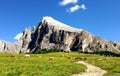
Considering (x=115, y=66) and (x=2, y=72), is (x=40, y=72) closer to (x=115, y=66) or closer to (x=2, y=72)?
→ (x=2, y=72)

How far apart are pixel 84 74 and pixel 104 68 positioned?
1343 cm

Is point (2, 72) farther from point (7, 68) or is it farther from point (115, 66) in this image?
point (115, 66)

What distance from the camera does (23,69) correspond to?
47938mm

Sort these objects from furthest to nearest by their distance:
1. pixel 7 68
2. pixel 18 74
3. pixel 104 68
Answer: pixel 104 68
pixel 7 68
pixel 18 74

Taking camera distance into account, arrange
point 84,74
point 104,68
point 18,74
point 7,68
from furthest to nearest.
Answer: point 104,68 < point 84,74 < point 7,68 < point 18,74

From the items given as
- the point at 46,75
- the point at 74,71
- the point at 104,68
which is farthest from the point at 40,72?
the point at 104,68

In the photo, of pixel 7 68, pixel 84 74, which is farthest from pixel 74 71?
pixel 7 68

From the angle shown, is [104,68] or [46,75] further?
[104,68]

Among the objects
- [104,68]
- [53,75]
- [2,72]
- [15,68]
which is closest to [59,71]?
[53,75]

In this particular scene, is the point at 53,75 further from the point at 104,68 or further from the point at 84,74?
the point at 104,68

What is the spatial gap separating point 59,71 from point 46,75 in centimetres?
577

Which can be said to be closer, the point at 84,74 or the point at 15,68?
the point at 15,68

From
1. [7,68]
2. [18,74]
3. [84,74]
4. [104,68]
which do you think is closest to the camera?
[18,74]

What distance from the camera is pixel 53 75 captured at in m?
45.6
